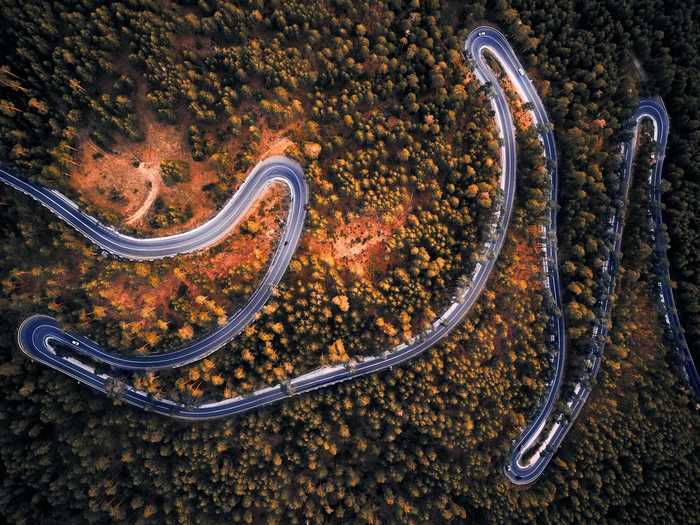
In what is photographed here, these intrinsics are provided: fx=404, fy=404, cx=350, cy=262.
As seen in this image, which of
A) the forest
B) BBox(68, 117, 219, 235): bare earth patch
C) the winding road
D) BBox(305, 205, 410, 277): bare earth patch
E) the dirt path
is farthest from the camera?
BBox(305, 205, 410, 277): bare earth patch

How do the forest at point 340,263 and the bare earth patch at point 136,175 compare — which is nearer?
the forest at point 340,263

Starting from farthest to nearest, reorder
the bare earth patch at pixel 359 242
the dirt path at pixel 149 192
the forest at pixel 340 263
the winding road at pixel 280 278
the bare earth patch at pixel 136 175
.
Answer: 1. the bare earth patch at pixel 359 242
2. the winding road at pixel 280 278
3. the dirt path at pixel 149 192
4. the bare earth patch at pixel 136 175
5. the forest at pixel 340 263

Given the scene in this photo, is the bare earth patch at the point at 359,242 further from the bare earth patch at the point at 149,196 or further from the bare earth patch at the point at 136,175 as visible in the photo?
the bare earth patch at the point at 149,196

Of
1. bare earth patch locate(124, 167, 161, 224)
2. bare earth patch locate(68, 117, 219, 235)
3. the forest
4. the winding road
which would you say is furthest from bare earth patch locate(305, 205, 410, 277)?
bare earth patch locate(124, 167, 161, 224)

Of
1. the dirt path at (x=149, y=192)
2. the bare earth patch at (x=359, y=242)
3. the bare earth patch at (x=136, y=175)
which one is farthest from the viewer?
the bare earth patch at (x=359, y=242)

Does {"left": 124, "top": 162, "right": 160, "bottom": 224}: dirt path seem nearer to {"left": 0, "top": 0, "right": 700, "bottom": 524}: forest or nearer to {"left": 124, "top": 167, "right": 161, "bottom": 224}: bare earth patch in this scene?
{"left": 124, "top": 167, "right": 161, "bottom": 224}: bare earth patch

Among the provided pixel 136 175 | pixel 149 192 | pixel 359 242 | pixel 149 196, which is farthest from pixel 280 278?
pixel 136 175

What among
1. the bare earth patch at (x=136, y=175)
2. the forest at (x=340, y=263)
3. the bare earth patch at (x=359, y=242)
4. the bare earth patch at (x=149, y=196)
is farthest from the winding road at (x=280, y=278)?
the bare earth patch at (x=359, y=242)

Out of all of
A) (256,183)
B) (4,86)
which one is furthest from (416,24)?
(4,86)
